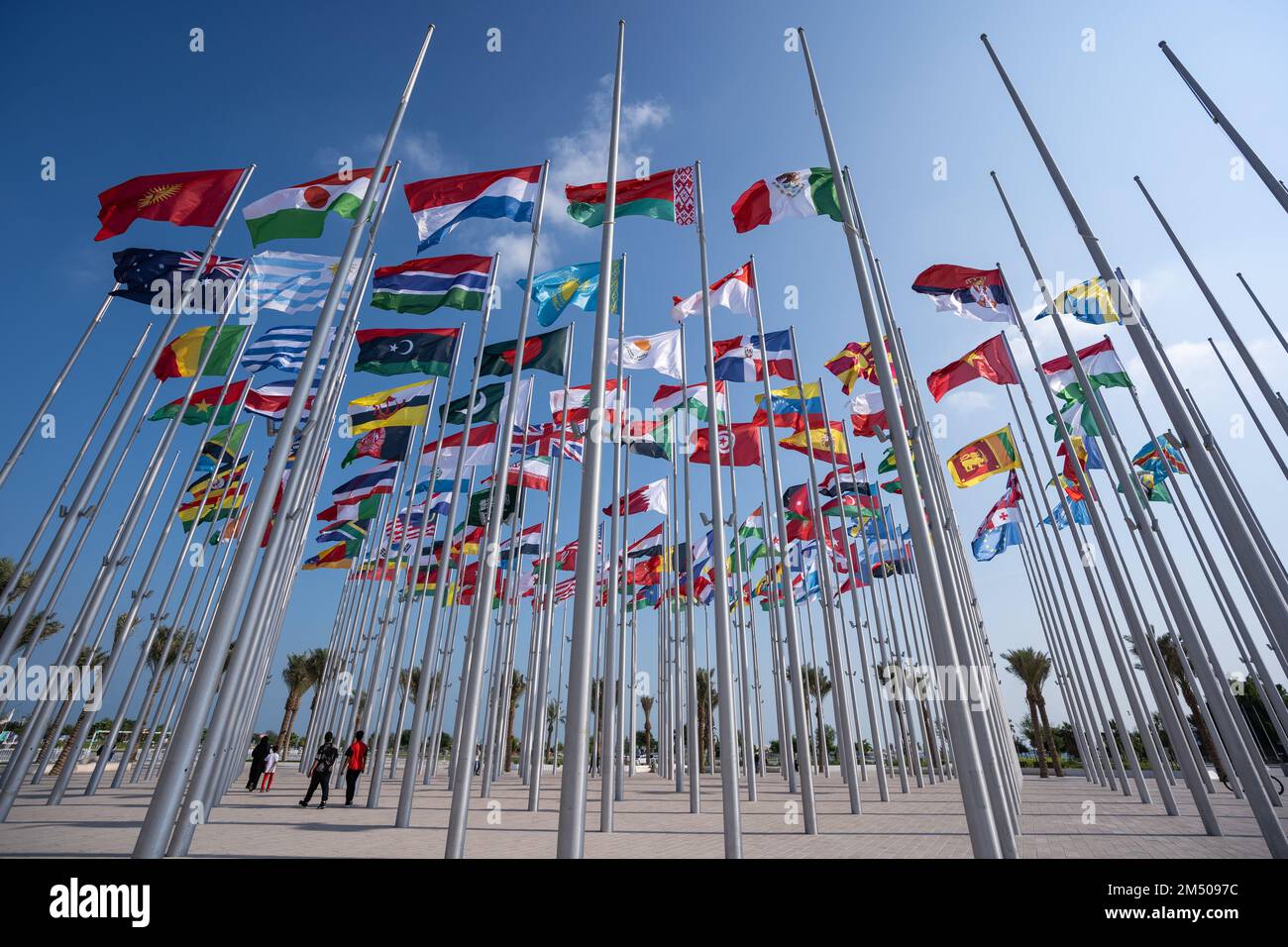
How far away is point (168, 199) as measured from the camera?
12125 mm

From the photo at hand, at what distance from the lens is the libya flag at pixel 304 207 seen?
11555 mm

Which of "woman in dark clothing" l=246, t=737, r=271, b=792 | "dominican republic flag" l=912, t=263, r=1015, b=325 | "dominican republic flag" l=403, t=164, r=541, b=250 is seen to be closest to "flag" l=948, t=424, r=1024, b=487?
"dominican republic flag" l=912, t=263, r=1015, b=325

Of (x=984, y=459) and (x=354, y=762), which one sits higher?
(x=984, y=459)

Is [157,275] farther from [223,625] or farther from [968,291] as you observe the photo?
[968,291]

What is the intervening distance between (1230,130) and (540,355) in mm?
13381

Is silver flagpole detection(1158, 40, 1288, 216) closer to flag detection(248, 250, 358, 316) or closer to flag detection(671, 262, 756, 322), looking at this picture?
flag detection(671, 262, 756, 322)

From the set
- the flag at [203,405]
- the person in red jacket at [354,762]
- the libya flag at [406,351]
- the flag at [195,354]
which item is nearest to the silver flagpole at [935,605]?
the libya flag at [406,351]

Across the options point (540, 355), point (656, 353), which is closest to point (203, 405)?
point (540, 355)

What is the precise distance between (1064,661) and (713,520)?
77.5ft

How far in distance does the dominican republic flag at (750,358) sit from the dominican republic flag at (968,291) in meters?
3.70

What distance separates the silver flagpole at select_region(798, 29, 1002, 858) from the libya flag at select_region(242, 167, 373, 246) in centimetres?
891

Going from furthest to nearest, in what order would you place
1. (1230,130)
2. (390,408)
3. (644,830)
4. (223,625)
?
(390,408), (644,830), (1230,130), (223,625)
